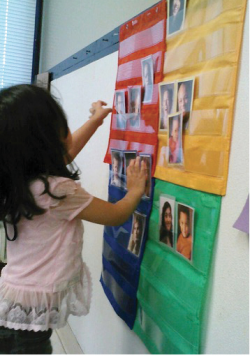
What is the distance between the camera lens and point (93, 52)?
1.48 m

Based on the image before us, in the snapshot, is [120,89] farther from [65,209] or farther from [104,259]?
[104,259]

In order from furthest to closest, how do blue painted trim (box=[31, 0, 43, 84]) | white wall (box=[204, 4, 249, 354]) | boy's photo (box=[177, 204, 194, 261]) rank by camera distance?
blue painted trim (box=[31, 0, 43, 84]), boy's photo (box=[177, 204, 194, 261]), white wall (box=[204, 4, 249, 354])

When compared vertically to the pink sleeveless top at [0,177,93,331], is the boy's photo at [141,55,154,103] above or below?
above

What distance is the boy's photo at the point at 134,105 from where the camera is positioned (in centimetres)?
104

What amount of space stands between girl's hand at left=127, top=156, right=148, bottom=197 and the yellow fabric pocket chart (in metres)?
0.09

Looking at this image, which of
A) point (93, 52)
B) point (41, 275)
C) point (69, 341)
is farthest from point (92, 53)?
point (69, 341)

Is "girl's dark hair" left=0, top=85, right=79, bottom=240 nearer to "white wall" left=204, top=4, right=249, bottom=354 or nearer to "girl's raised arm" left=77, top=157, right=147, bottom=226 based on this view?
"girl's raised arm" left=77, top=157, right=147, bottom=226

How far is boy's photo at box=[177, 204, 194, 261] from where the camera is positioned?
781mm

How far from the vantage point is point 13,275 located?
3.11ft

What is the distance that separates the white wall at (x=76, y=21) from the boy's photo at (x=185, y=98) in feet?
3.66

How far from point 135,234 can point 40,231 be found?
0.28m

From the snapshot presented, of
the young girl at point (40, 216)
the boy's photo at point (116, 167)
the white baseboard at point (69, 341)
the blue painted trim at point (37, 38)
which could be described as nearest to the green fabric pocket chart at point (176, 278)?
the young girl at point (40, 216)

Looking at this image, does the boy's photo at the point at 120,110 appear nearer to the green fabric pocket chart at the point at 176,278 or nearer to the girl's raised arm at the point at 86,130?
the girl's raised arm at the point at 86,130

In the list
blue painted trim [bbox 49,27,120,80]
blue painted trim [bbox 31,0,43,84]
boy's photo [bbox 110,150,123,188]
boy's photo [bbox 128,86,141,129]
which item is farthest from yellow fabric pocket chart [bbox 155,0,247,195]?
blue painted trim [bbox 31,0,43,84]
